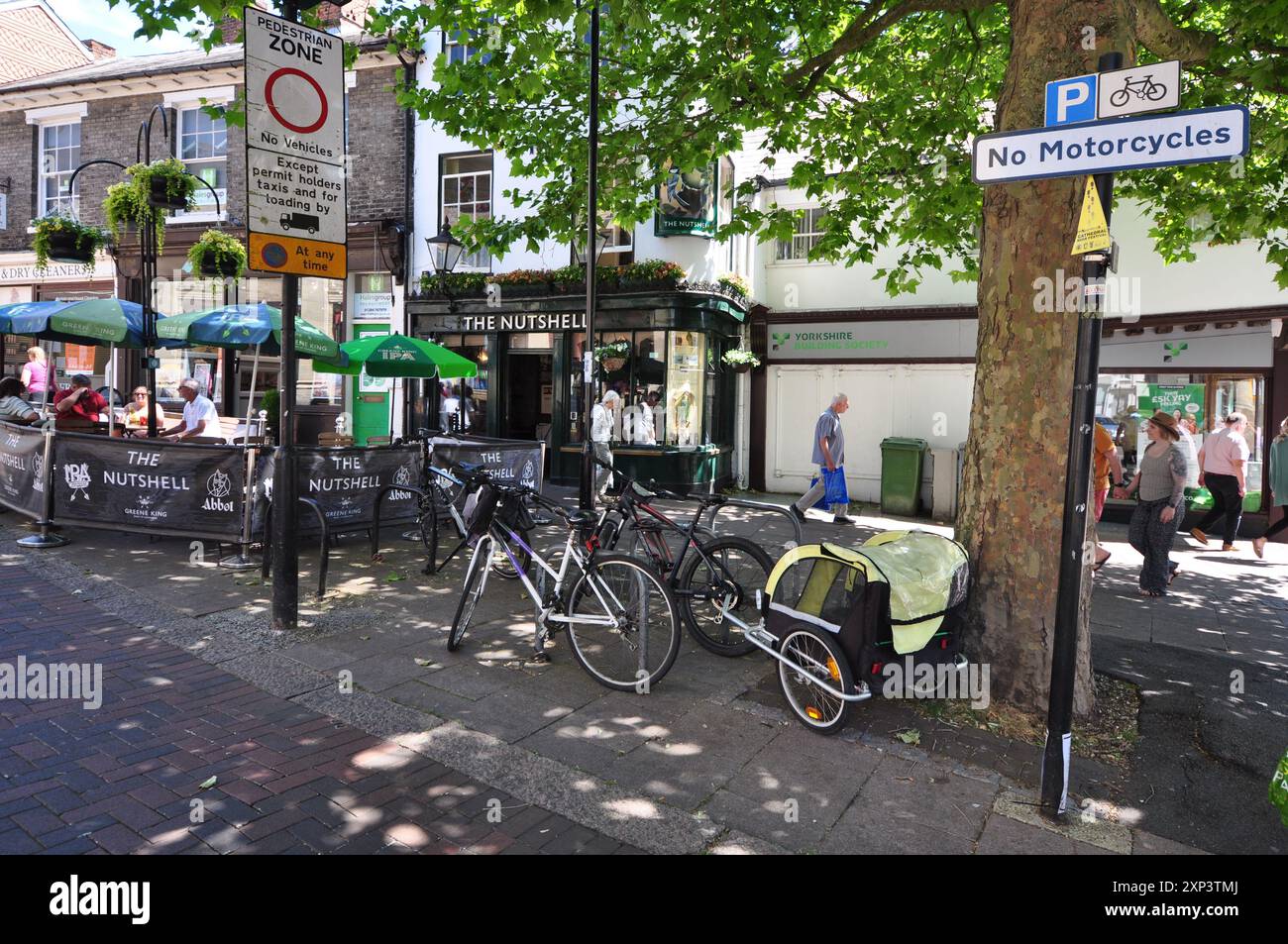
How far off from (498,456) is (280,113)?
Result: 4891 mm

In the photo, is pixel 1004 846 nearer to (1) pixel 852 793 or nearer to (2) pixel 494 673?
(1) pixel 852 793

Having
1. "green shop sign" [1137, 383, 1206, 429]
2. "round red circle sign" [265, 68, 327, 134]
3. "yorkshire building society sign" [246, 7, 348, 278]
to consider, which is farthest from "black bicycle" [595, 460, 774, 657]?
"green shop sign" [1137, 383, 1206, 429]

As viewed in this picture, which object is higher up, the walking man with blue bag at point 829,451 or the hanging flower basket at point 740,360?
the hanging flower basket at point 740,360

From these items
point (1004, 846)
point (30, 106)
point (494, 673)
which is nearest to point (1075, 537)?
point (1004, 846)

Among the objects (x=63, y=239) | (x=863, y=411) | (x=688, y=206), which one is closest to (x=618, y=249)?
(x=688, y=206)

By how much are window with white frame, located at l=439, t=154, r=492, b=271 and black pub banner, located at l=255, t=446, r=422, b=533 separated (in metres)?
7.39

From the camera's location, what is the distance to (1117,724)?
4477mm

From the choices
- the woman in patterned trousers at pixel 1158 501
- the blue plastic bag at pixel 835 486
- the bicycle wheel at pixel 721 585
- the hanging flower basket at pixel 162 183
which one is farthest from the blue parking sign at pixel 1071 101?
the hanging flower basket at pixel 162 183

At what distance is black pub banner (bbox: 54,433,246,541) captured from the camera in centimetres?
752

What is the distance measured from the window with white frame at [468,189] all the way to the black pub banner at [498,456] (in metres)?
5.84

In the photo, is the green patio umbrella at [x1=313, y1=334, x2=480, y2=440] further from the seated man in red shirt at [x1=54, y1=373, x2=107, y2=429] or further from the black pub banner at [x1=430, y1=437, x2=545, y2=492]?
the seated man in red shirt at [x1=54, y1=373, x2=107, y2=429]

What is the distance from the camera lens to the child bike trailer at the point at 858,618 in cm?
413

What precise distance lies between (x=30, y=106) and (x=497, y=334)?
14.0 m
